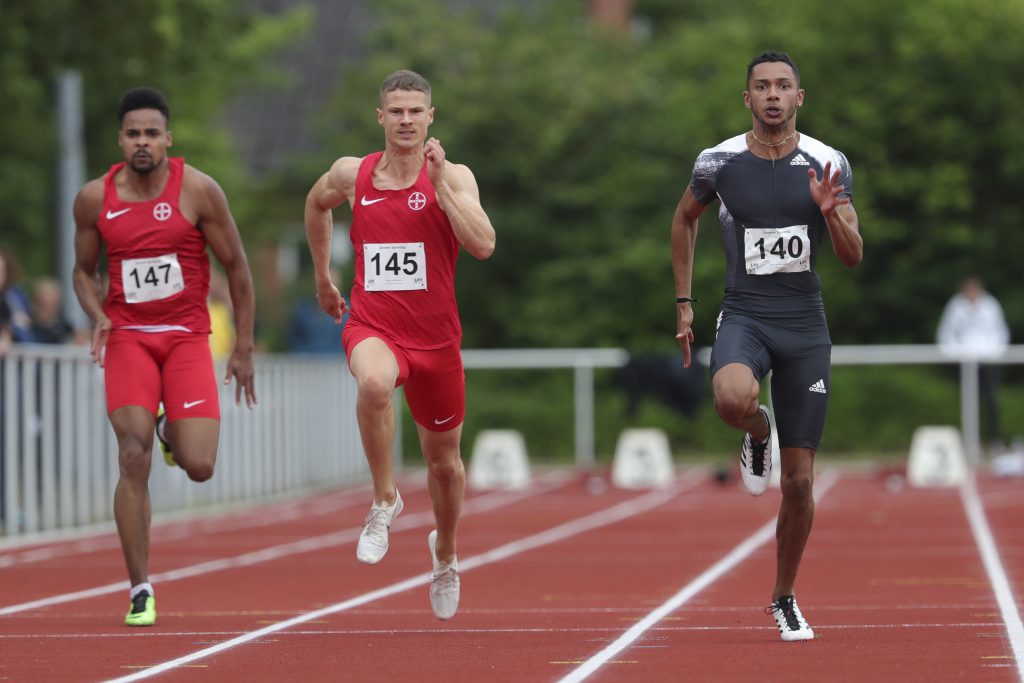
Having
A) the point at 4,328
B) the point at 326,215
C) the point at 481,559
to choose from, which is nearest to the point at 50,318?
the point at 4,328

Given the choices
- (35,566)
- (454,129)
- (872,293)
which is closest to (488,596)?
(35,566)

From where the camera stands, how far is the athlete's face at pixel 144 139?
991 cm

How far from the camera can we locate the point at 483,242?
29.1ft

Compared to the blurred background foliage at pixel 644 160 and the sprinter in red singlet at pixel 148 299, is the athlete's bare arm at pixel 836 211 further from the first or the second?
the blurred background foliage at pixel 644 160

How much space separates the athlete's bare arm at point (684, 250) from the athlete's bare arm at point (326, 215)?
1359 millimetres

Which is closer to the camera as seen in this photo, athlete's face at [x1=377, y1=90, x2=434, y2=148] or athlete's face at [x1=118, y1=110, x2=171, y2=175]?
athlete's face at [x1=377, y1=90, x2=434, y2=148]

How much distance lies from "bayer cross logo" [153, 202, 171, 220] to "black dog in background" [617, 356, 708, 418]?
47.0ft

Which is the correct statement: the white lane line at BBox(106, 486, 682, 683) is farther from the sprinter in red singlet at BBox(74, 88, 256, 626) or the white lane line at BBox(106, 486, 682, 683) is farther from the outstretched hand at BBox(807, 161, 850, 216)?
the outstretched hand at BBox(807, 161, 850, 216)

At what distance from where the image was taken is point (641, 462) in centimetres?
2358

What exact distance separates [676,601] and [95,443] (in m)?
7.19

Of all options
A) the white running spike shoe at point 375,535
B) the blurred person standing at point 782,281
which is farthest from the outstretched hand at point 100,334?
the blurred person standing at point 782,281

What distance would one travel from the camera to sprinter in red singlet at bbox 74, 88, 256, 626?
9.83 m

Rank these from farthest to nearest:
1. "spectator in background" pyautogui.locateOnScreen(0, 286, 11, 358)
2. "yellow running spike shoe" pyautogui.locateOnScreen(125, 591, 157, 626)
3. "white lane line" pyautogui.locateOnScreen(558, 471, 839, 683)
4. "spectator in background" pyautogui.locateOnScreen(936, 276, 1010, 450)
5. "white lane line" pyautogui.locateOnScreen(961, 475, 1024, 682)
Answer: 1. "spectator in background" pyautogui.locateOnScreen(936, 276, 1010, 450)
2. "spectator in background" pyautogui.locateOnScreen(0, 286, 11, 358)
3. "yellow running spike shoe" pyautogui.locateOnScreen(125, 591, 157, 626)
4. "white lane line" pyautogui.locateOnScreen(961, 475, 1024, 682)
5. "white lane line" pyautogui.locateOnScreen(558, 471, 839, 683)

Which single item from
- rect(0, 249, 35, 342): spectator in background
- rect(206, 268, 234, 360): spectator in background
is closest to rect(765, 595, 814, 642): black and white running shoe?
rect(0, 249, 35, 342): spectator in background
